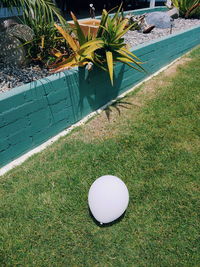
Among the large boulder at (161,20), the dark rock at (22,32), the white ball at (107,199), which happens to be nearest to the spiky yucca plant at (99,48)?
the dark rock at (22,32)

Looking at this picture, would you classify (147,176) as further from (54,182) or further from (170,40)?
(170,40)

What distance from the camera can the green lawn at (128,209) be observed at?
89.1 inches

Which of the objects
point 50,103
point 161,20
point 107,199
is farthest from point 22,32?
point 161,20

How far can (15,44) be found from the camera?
3.89 m

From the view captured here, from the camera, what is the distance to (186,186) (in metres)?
2.88

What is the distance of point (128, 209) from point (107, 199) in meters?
0.50

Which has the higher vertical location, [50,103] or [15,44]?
[15,44]

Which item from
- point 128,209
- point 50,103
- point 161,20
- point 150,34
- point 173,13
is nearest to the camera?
point 128,209

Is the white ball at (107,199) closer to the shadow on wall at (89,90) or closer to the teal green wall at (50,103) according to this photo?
the teal green wall at (50,103)

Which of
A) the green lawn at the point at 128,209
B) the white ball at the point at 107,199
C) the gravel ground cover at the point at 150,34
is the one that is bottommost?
the green lawn at the point at 128,209

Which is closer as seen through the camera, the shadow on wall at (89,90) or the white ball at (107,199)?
the white ball at (107,199)

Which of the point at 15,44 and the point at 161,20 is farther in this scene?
the point at 161,20

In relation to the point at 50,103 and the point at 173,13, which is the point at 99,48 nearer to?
the point at 50,103

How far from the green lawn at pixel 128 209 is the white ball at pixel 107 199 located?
0.69 feet
